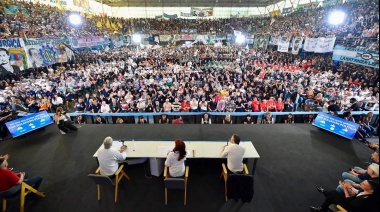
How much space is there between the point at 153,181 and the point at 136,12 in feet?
126

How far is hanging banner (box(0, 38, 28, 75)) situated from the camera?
10133 mm

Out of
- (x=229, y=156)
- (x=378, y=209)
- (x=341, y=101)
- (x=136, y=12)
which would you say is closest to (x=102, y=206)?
(x=229, y=156)

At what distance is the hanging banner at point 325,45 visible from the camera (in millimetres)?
12383

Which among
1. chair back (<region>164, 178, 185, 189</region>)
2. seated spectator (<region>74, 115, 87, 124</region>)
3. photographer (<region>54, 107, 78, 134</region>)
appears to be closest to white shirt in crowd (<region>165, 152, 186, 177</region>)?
chair back (<region>164, 178, 185, 189</region>)

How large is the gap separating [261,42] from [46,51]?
22064mm

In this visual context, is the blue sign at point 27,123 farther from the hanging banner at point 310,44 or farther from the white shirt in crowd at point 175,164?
the hanging banner at point 310,44

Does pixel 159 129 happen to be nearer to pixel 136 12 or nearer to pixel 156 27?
pixel 156 27

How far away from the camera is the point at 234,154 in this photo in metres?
3.59

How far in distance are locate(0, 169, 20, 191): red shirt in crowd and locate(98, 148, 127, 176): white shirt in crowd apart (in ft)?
4.33

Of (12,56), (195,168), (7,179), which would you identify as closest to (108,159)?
(7,179)

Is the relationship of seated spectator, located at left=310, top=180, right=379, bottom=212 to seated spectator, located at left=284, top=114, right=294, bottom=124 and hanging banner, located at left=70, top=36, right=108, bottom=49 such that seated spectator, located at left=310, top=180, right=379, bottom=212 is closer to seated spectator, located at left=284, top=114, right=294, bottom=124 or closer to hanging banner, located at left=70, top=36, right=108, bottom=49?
seated spectator, located at left=284, top=114, right=294, bottom=124

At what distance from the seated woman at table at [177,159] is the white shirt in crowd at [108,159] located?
96cm

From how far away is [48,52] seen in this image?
1312cm

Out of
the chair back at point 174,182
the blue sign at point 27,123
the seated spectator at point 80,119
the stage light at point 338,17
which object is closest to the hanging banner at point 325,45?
the stage light at point 338,17
